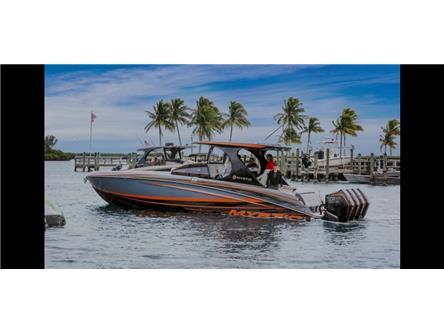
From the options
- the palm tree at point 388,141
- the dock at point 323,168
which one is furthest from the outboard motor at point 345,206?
the palm tree at point 388,141

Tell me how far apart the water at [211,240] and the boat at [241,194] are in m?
0.18

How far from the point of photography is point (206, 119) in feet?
30.2

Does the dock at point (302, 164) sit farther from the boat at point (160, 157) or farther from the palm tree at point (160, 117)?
the palm tree at point (160, 117)

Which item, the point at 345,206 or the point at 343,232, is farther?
the point at 345,206

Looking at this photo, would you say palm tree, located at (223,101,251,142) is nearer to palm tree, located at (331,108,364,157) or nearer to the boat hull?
the boat hull

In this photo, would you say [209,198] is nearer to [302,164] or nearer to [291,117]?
[302,164]

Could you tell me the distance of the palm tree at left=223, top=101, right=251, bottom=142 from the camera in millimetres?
8844

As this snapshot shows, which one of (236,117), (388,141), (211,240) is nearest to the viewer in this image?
(388,141)

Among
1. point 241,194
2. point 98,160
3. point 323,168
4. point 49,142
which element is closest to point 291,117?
point 241,194

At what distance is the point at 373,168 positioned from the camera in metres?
9.66

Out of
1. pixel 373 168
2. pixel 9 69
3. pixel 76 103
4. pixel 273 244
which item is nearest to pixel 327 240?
pixel 273 244

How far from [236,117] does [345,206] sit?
2.09 meters

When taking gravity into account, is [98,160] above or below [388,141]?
below

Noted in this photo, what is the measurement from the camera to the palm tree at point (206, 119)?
8.88 m
